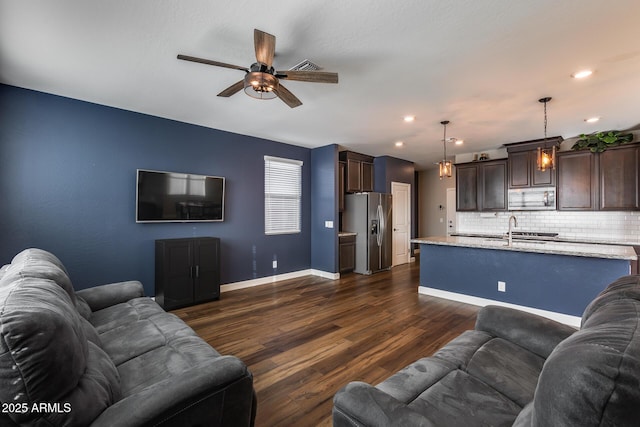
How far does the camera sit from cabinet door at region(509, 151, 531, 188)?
218 inches

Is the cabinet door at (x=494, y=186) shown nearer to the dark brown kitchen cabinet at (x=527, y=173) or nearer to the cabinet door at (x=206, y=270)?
the dark brown kitchen cabinet at (x=527, y=173)

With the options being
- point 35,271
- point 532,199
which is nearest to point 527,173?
point 532,199

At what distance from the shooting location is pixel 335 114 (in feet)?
13.3

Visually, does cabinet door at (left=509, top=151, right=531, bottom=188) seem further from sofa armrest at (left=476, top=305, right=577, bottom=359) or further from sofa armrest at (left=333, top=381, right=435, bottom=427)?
sofa armrest at (left=333, top=381, right=435, bottom=427)

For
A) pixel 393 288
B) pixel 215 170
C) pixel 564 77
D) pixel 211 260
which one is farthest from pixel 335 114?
pixel 393 288

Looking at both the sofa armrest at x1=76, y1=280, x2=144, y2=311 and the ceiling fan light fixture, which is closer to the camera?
the ceiling fan light fixture

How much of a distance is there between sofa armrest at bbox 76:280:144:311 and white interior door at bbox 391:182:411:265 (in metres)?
5.61

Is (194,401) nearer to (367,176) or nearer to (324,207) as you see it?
(324,207)

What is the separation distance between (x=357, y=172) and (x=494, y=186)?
113 inches

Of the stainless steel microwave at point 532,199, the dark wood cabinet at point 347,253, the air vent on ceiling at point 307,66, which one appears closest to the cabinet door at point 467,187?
the stainless steel microwave at point 532,199

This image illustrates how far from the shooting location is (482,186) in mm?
6141

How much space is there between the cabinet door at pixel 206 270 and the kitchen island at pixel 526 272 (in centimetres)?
331

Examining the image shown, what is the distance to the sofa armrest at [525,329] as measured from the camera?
1.70 metres

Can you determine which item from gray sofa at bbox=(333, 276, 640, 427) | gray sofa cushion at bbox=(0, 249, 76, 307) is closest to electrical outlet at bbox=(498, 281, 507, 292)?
gray sofa at bbox=(333, 276, 640, 427)
